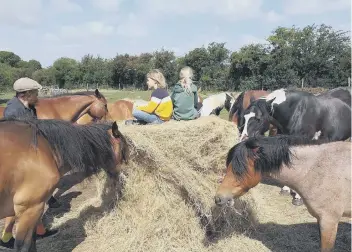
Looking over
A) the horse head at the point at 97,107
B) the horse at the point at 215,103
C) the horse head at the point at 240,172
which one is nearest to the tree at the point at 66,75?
the horse at the point at 215,103

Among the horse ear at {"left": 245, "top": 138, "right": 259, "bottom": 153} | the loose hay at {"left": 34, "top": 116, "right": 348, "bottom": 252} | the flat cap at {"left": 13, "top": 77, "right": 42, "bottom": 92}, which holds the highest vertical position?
the flat cap at {"left": 13, "top": 77, "right": 42, "bottom": 92}

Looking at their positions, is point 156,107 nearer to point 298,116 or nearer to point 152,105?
point 152,105

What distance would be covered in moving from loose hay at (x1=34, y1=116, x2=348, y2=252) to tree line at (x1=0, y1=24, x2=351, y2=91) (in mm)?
29096

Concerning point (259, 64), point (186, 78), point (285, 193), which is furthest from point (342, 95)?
point (259, 64)

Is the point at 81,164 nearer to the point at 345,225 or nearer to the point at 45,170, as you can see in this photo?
the point at 45,170

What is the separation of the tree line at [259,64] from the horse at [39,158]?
30.0 m

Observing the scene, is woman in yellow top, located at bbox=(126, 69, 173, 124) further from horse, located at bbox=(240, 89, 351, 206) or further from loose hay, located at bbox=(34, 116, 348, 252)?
horse, located at bbox=(240, 89, 351, 206)

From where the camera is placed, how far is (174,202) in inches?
159

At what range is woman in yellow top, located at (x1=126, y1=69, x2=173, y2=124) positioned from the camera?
176 inches

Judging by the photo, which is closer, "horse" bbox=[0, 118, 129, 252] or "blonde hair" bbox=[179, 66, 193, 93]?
"horse" bbox=[0, 118, 129, 252]

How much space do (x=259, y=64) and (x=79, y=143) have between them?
36.3 metres

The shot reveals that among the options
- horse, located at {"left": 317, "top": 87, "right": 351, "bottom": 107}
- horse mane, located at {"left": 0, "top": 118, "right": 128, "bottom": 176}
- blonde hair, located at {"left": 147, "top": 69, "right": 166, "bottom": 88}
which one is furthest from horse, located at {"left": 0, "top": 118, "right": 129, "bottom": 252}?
horse, located at {"left": 317, "top": 87, "right": 351, "bottom": 107}

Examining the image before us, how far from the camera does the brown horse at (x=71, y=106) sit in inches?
242

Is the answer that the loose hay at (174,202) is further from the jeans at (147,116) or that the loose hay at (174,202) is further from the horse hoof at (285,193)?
the horse hoof at (285,193)
